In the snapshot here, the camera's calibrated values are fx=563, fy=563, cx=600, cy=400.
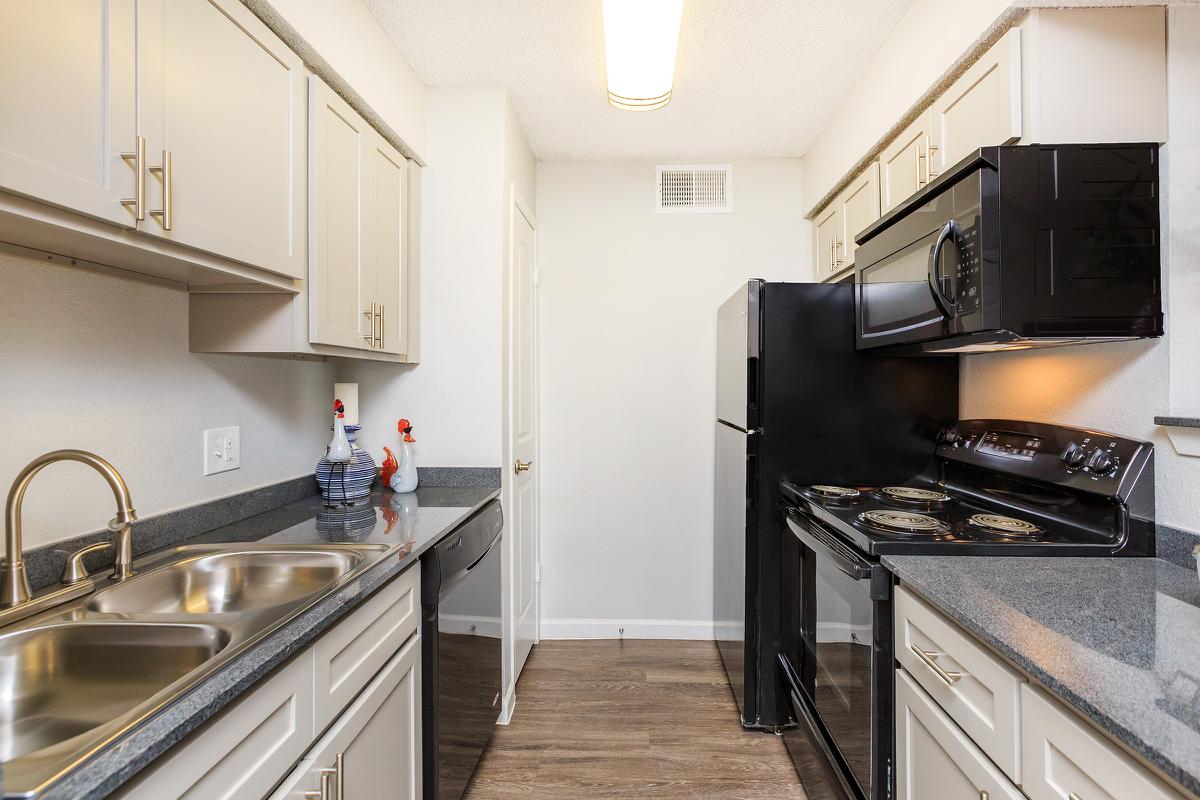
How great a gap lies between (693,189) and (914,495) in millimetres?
1911

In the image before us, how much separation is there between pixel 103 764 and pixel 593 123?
103 inches

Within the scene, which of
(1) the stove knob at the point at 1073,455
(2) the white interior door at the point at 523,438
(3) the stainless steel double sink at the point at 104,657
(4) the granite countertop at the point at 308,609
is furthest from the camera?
(2) the white interior door at the point at 523,438

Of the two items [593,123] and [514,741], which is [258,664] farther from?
[593,123]

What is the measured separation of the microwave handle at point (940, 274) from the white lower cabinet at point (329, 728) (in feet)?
4.82

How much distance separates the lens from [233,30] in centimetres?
123

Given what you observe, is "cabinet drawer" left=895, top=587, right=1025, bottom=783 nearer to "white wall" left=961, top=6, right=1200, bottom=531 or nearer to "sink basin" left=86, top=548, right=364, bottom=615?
"white wall" left=961, top=6, right=1200, bottom=531

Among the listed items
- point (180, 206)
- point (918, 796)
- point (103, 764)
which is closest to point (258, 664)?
point (103, 764)

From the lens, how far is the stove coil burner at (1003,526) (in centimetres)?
135

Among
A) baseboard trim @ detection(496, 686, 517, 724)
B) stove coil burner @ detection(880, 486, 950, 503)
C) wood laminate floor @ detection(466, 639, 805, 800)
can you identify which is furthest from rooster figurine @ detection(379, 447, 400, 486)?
stove coil burner @ detection(880, 486, 950, 503)

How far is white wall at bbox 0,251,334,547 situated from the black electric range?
171 cm

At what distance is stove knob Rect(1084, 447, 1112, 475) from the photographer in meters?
1.35

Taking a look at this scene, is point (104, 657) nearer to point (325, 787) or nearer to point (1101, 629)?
point (325, 787)

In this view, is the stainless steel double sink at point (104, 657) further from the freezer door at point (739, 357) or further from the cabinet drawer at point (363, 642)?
the freezer door at point (739, 357)

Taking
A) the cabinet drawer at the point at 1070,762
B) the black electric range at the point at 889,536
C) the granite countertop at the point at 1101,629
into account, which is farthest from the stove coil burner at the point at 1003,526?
the cabinet drawer at the point at 1070,762
